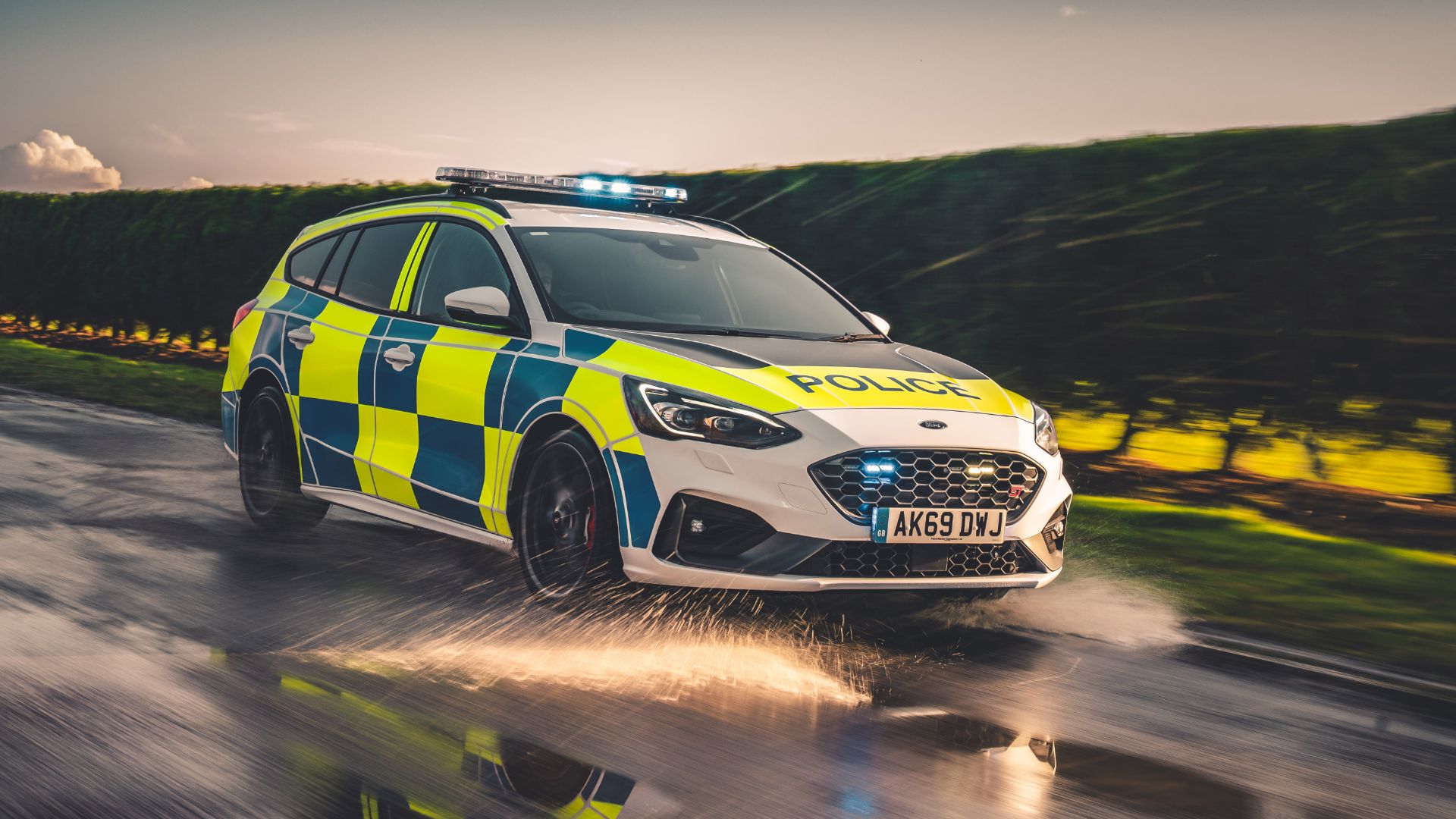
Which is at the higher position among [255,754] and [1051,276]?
[1051,276]

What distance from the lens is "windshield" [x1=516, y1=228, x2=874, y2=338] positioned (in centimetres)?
642

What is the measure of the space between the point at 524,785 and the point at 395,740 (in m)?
0.55

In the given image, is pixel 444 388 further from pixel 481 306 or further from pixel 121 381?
pixel 121 381

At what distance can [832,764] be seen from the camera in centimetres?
415

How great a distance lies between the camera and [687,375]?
5574 mm

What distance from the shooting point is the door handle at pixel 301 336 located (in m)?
7.67

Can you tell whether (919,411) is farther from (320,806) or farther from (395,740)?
(320,806)

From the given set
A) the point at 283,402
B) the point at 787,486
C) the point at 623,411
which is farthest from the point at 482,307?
the point at 283,402

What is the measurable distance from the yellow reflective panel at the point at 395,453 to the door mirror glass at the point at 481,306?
736mm

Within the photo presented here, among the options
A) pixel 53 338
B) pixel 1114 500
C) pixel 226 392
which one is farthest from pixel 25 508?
pixel 53 338

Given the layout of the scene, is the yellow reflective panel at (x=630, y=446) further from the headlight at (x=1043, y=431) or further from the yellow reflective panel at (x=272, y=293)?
the yellow reflective panel at (x=272, y=293)

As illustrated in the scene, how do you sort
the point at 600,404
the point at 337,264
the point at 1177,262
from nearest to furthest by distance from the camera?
the point at 600,404, the point at 337,264, the point at 1177,262

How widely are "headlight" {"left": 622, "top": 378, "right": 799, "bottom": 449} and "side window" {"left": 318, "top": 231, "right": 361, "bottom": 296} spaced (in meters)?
2.90

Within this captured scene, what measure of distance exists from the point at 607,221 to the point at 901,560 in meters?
2.66
